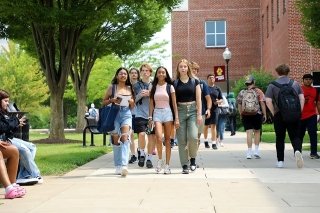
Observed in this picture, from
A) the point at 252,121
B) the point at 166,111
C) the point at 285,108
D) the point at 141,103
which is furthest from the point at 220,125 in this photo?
the point at 166,111

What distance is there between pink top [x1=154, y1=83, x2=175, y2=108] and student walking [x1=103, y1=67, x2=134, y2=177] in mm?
420

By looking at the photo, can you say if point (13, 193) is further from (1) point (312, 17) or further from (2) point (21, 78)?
(2) point (21, 78)

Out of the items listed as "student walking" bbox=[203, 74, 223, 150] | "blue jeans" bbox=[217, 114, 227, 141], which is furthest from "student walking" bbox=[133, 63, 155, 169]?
"blue jeans" bbox=[217, 114, 227, 141]

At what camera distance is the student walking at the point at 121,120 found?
1033 centimetres

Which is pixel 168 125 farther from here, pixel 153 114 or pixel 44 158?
pixel 44 158

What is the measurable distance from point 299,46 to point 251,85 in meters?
20.1

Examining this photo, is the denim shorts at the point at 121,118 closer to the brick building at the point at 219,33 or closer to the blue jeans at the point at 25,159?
the blue jeans at the point at 25,159

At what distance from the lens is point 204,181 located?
30.6 ft

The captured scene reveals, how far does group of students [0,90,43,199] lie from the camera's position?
25.6 ft

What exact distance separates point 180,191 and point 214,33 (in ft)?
132

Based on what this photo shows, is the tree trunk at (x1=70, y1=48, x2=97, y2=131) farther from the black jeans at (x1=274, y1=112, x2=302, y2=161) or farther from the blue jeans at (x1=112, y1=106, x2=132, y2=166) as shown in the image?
the blue jeans at (x1=112, y1=106, x2=132, y2=166)

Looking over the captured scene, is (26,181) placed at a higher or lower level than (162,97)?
lower

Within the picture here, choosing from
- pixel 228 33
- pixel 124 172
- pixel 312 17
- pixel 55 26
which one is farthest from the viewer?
pixel 228 33

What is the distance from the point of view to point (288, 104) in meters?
11.5
